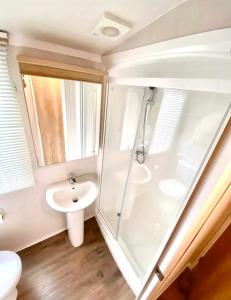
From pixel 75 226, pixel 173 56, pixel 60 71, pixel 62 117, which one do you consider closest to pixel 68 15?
pixel 60 71

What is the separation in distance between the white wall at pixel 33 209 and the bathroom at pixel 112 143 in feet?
0.04

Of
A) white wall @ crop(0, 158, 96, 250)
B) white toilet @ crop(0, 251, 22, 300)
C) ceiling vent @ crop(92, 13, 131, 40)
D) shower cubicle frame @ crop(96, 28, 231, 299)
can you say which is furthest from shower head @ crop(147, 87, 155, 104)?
white toilet @ crop(0, 251, 22, 300)

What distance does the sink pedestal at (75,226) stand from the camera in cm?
157

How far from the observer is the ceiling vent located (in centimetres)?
78

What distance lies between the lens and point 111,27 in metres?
0.87

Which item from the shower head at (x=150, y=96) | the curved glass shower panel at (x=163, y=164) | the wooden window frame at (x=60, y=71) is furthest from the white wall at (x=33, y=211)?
the shower head at (x=150, y=96)

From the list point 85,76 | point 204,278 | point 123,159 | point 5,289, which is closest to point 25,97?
point 85,76

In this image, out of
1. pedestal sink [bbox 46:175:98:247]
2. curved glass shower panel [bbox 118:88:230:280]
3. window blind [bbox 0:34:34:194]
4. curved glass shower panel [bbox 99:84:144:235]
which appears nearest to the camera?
curved glass shower panel [bbox 118:88:230:280]

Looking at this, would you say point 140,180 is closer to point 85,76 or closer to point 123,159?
point 123,159

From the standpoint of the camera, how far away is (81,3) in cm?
68

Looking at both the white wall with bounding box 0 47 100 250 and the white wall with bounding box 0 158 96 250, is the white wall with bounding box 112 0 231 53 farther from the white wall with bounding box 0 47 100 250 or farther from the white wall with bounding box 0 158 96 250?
the white wall with bounding box 0 158 96 250

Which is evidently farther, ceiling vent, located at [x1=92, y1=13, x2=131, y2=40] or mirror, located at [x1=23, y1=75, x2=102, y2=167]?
mirror, located at [x1=23, y1=75, x2=102, y2=167]

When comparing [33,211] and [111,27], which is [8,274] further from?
[111,27]

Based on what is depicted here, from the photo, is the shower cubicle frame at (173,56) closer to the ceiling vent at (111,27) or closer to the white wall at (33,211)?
the ceiling vent at (111,27)
